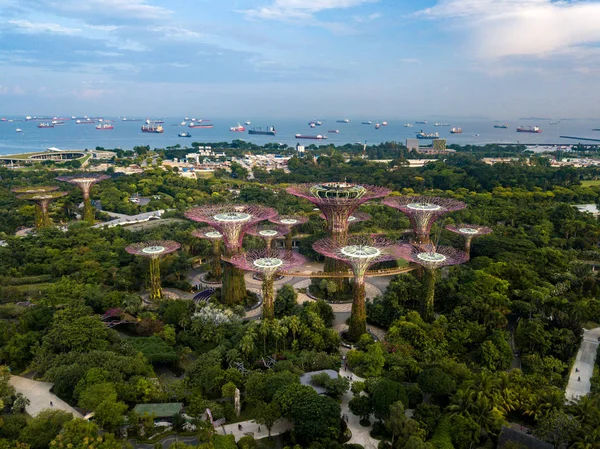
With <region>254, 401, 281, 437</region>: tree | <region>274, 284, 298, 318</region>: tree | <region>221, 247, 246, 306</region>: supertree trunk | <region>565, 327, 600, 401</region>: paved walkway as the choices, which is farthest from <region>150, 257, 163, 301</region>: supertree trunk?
<region>565, 327, 600, 401</region>: paved walkway

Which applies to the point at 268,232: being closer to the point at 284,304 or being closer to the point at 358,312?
the point at 284,304

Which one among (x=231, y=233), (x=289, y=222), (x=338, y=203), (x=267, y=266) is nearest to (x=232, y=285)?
(x=231, y=233)

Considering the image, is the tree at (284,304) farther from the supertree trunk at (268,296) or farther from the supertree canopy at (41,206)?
the supertree canopy at (41,206)

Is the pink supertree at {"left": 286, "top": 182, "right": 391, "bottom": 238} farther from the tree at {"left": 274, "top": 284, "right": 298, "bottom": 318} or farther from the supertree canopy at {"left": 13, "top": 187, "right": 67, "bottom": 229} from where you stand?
the supertree canopy at {"left": 13, "top": 187, "right": 67, "bottom": 229}

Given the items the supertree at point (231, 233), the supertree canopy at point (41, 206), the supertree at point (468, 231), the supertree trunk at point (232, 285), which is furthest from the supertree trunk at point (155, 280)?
the supertree at point (468, 231)

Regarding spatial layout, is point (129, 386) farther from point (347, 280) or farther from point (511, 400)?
point (347, 280)

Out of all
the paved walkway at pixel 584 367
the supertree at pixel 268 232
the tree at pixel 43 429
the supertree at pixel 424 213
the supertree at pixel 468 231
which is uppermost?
the supertree at pixel 424 213
